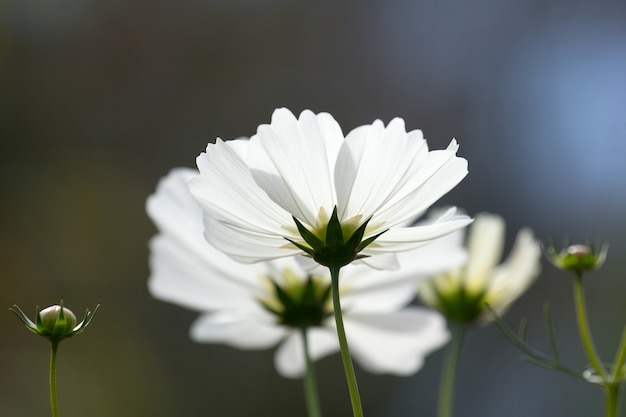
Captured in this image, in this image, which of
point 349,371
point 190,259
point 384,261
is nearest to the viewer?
point 349,371

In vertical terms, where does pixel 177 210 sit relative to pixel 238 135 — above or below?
below

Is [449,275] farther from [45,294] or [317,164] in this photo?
[45,294]

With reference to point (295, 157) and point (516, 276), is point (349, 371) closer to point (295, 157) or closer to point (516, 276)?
point (295, 157)

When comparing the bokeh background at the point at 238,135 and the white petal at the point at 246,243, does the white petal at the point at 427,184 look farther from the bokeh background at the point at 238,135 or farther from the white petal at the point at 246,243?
the bokeh background at the point at 238,135

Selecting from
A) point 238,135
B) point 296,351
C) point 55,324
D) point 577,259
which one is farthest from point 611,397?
point 238,135

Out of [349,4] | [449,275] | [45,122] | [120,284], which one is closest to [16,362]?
[120,284]

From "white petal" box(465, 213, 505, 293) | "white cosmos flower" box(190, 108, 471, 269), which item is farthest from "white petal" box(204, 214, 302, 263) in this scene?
"white petal" box(465, 213, 505, 293)
